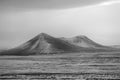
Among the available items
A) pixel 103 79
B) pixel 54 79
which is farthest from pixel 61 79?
pixel 103 79

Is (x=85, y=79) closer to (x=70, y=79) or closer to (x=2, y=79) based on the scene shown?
(x=70, y=79)

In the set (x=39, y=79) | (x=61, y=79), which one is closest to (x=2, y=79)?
(x=39, y=79)

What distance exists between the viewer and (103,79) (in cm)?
6297

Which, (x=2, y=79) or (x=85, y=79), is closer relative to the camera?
(x=85, y=79)

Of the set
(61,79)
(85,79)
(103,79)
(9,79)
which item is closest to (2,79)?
(9,79)

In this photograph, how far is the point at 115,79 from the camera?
61.7 metres

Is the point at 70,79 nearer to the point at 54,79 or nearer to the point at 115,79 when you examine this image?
the point at 54,79

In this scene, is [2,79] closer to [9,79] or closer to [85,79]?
[9,79]

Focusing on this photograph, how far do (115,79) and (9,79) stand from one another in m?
26.2

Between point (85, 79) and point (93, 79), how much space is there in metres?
2.06

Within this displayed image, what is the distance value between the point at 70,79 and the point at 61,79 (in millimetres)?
2225

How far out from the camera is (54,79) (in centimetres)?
6362

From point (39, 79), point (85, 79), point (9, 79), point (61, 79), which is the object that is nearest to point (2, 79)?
point (9, 79)

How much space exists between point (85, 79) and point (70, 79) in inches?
165
